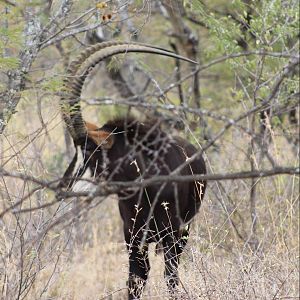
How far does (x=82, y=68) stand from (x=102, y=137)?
63cm

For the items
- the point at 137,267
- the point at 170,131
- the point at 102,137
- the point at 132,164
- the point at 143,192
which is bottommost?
the point at 137,267

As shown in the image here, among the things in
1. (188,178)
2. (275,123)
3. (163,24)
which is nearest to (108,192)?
(188,178)

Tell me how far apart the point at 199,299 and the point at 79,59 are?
2.39 m

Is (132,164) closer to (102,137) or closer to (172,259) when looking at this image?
(102,137)

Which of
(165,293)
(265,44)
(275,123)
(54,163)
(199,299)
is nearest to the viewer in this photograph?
(199,299)

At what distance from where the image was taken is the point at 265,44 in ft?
28.0

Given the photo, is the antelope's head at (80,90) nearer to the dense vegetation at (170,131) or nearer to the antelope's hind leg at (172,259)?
the dense vegetation at (170,131)

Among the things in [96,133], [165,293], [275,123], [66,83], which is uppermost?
[66,83]

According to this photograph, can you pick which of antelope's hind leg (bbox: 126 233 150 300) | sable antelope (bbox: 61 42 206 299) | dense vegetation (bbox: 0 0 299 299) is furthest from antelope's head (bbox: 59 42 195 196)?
antelope's hind leg (bbox: 126 233 150 300)

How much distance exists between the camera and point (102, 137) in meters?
6.96

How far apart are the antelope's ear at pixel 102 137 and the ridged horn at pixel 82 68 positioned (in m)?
0.08

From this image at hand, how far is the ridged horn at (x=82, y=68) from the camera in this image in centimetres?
668

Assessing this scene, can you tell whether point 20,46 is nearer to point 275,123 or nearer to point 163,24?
point 275,123

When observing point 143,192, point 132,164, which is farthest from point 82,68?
point 143,192
